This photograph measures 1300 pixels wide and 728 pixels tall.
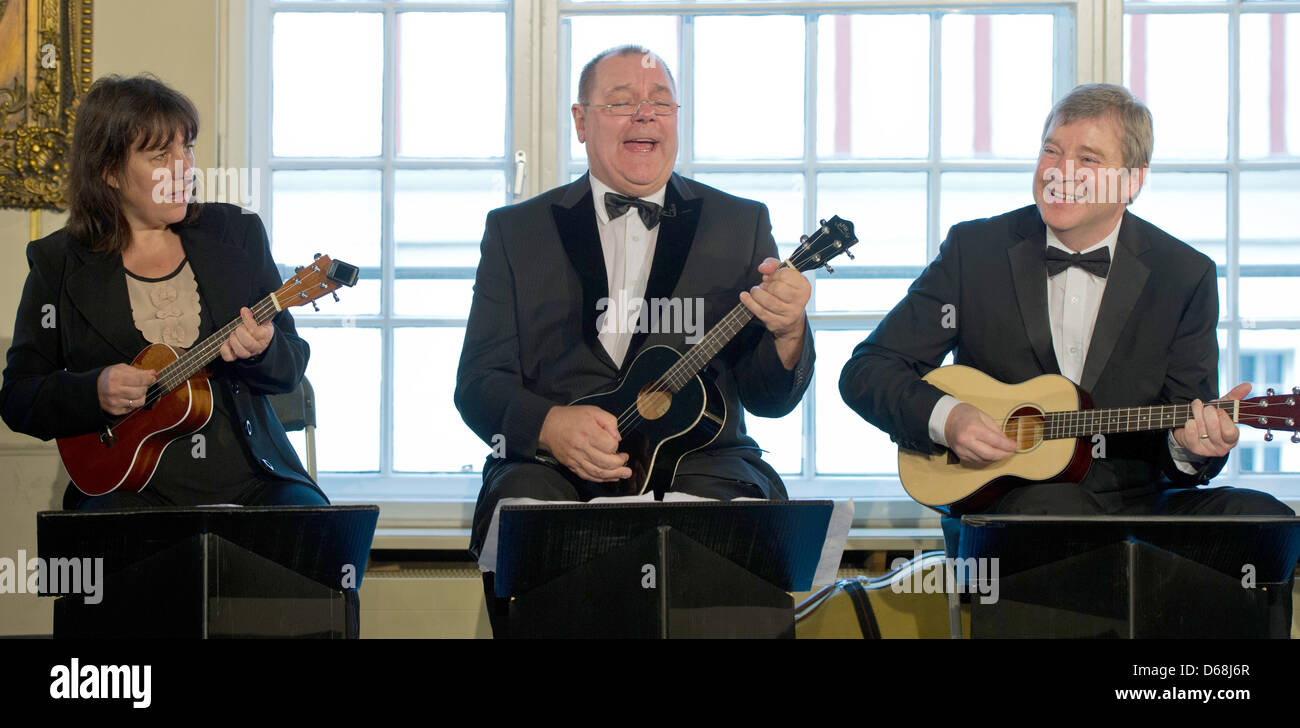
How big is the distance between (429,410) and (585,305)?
1.22 meters

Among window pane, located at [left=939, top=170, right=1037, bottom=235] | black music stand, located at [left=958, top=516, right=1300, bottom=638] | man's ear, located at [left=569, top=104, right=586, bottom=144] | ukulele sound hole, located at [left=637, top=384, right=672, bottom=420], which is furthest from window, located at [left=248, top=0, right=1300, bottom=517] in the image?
black music stand, located at [left=958, top=516, right=1300, bottom=638]

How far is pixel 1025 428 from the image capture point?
2.73 meters

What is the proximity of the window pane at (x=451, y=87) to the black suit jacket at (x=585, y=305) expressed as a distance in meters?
1.00

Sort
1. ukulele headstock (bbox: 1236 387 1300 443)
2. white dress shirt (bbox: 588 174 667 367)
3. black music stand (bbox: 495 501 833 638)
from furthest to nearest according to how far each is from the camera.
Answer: white dress shirt (bbox: 588 174 667 367) → ukulele headstock (bbox: 1236 387 1300 443) → black music stand (bbox: 495 501 833 638)

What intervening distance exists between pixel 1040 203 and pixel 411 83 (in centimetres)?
206

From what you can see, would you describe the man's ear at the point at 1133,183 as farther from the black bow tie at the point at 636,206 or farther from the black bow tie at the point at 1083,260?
the black bow tie at the point at 636,206

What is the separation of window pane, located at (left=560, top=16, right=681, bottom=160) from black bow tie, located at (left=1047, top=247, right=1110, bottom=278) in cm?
144

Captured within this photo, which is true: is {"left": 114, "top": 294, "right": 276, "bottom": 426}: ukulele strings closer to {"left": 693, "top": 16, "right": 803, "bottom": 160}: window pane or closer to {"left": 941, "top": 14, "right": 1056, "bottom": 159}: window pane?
{"left": 693, "top": 16, "right": 803, "bottom": 160}: window pane

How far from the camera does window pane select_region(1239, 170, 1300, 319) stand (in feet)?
12.6

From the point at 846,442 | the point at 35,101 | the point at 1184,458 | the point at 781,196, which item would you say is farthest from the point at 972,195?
the point at 35,101

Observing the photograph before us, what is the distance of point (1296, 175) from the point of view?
12.6 ft

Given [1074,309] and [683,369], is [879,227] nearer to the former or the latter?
[1074,309]

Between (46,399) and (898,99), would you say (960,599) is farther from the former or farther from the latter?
(46,399)

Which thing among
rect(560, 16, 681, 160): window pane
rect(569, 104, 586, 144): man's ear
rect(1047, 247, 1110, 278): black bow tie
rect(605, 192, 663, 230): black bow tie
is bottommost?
rect(1047, 247, 1110, 278): black bow tie
